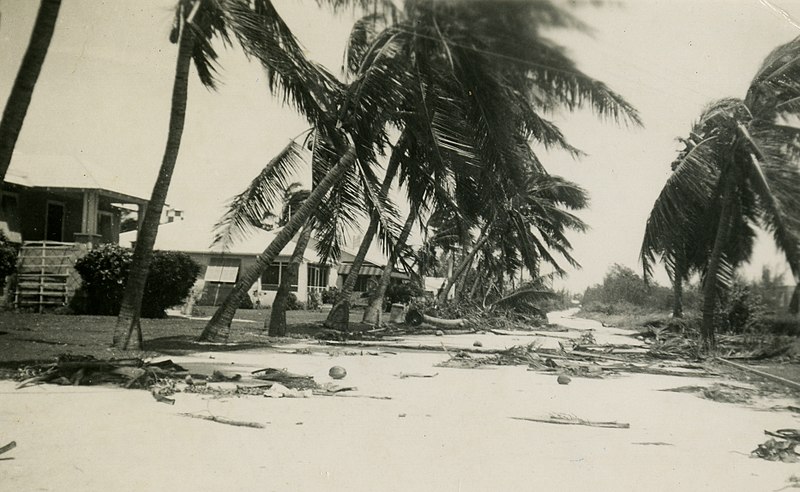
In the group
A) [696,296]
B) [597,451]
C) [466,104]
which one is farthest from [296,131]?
[696,296]

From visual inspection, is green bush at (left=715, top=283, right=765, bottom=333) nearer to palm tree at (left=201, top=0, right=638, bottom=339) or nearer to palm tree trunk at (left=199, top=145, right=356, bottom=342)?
palm tree at (left=201, top=0, right=638, bottom=339)

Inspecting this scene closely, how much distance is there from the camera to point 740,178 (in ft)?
18.7

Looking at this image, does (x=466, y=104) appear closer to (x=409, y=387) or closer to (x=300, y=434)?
(x=409, y=387)

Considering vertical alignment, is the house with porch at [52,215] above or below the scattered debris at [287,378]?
above

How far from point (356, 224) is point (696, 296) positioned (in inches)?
233

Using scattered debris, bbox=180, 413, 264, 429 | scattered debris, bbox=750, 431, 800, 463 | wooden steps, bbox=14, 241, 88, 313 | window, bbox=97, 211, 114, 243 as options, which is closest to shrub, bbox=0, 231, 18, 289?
wooden steps, bbox=14, 241, 88, 313

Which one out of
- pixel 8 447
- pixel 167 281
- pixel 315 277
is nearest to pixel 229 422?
pixel 8 447

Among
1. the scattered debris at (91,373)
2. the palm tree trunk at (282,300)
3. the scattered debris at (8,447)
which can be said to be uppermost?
the palm tree trunk at (282,300)

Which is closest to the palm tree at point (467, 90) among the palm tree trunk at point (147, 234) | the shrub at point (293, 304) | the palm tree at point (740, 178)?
the palm tree at point (740, 178)

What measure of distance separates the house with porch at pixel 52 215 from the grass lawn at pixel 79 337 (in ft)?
1.32

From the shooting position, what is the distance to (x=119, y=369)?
15.7 feet

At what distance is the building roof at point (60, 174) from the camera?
5.71 meters

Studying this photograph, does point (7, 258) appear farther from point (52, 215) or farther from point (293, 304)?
point (293, 304)

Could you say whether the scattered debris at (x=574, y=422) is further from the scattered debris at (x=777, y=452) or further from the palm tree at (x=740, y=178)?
the palm tree at (x=740, y=178)
